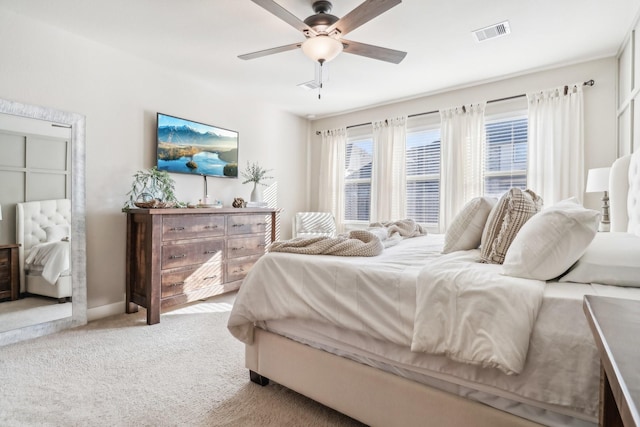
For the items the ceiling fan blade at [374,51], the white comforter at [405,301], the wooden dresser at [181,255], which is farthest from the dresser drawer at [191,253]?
the ceiling fan blade at [374,51]

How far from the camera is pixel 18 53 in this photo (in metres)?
2.58

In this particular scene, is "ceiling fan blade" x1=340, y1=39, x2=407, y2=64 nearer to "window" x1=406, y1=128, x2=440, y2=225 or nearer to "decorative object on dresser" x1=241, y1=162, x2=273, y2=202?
"window" x1=406, y1=128, x2=440, y2=225

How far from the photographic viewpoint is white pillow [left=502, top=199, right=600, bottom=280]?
122cm

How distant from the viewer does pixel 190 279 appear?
3229mm

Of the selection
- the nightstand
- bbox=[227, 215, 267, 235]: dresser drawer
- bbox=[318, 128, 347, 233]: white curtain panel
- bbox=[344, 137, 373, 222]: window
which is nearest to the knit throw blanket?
the nightstand

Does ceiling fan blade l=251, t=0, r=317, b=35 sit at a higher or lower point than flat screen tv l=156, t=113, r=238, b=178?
higher

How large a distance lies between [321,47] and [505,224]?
1753 millimetres

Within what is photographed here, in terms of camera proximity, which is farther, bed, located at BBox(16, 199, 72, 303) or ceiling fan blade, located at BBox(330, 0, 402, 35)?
bed, located at BBox(16, 199, 72, 303)

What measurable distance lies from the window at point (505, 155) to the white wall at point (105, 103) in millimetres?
3351

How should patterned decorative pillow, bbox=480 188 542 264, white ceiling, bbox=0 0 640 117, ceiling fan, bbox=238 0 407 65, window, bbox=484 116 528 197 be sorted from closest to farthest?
patterned decorative pillow, bbox=480 188 542 264, ceiling fan, bbox=238 0 407 65, white ceiling, bbox=0 0 640 117, window, bbox=484 116 528 197

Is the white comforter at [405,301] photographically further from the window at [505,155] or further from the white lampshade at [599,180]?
the window at [505,155]

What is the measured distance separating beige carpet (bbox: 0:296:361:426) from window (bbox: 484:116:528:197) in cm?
339

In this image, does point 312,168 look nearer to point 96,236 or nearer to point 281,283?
point 96,236

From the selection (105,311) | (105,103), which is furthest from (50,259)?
(105,103)
